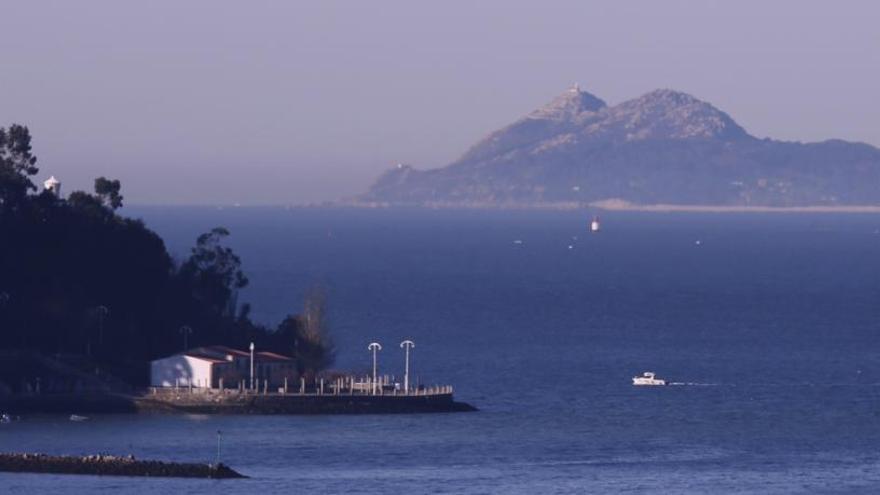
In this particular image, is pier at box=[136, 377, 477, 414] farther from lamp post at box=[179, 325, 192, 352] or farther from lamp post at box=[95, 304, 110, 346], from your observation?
lamp post at box=[179, 325, 192, 352]

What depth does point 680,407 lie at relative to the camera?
79.8 metres

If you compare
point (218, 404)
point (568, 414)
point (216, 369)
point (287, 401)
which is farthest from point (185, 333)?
point (568, 414)

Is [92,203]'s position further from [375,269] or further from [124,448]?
[375,269]

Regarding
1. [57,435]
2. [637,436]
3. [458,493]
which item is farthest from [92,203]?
[458,493]

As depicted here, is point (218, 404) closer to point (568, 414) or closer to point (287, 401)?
point (287, 401)

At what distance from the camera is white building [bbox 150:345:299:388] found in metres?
77.8

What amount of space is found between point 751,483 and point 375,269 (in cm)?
11900

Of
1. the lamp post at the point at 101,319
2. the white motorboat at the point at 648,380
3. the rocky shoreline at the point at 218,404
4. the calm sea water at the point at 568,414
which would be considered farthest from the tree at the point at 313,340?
the white motorboat at the point at 648,380

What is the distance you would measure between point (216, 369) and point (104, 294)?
28.3 feet

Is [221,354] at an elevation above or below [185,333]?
below

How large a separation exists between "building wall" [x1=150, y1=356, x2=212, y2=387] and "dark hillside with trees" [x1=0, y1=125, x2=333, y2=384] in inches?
36.8

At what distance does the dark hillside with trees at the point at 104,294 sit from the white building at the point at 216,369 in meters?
1.42

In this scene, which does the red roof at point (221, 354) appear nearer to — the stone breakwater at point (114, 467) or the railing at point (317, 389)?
the railing at point (317, 389)

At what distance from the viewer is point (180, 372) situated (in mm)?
78250
